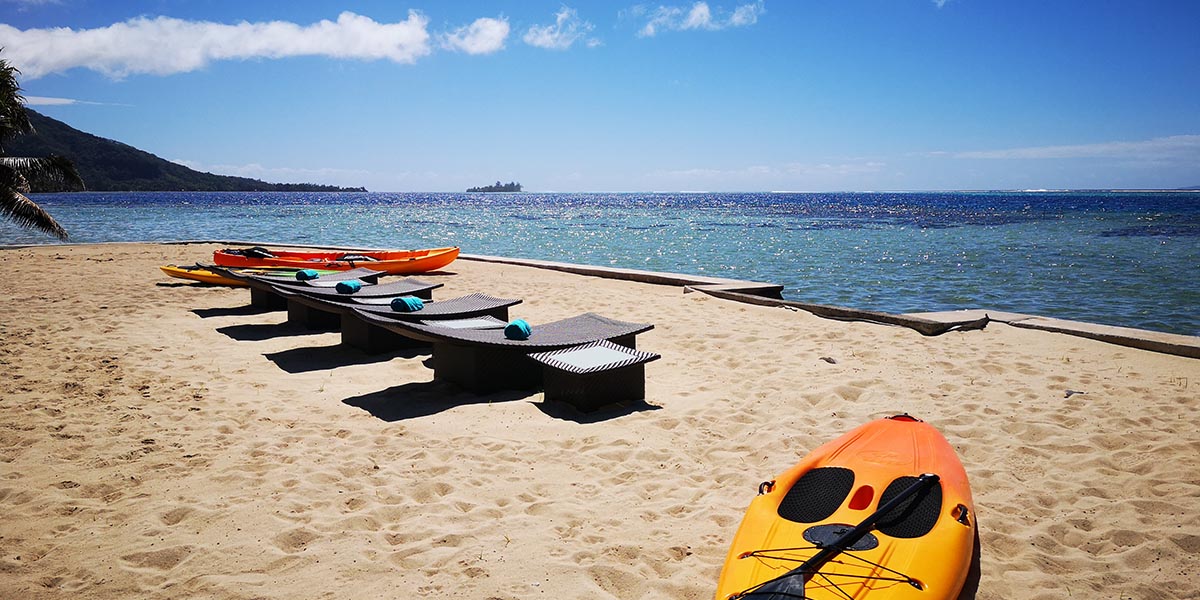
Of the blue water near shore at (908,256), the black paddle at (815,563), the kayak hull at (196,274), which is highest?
the kayak hull at (196,274)

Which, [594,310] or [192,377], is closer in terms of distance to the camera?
[192,377]

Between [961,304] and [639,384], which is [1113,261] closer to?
[961,304]

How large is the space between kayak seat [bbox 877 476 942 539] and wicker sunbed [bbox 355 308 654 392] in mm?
2935

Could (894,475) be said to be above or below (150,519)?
above

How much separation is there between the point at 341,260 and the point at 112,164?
13196 centimetres

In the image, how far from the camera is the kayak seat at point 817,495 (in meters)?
2.75

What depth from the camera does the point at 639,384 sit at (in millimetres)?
5125

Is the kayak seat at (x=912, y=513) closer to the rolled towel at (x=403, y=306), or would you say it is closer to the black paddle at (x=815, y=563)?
the black paddle at (x=815, y=563)

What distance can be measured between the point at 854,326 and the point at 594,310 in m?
3.02

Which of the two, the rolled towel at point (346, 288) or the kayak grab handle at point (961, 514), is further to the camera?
the rolled towel at point (346, 288)

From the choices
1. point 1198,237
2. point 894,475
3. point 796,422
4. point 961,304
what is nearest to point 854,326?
point 796,422

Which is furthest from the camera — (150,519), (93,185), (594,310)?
(93,185)

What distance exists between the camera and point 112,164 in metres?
119

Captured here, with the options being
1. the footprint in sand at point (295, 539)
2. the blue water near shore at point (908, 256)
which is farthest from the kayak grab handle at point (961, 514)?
the blue water near shore at point (908, 256)
